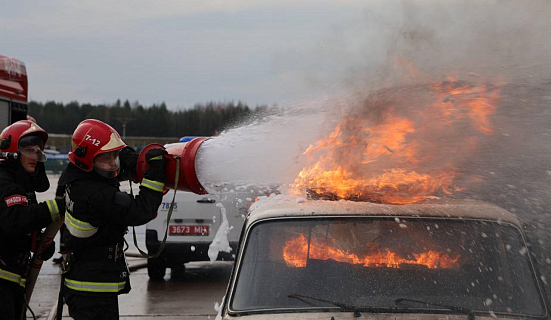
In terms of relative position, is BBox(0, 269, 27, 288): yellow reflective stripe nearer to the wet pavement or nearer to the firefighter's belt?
the firefighter's belt

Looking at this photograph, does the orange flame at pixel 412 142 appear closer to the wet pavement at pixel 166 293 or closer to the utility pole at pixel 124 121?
the wet pavement at pixel 166 293

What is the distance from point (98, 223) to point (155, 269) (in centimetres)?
575

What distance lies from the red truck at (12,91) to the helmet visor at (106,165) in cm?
558

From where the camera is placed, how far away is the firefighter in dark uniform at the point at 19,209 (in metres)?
4.56

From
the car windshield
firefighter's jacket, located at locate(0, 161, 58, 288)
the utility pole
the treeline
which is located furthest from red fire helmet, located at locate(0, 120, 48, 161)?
the utility pole

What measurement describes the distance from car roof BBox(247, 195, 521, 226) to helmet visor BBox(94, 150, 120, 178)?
39.4 inches

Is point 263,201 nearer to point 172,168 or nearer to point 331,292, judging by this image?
point 172,168

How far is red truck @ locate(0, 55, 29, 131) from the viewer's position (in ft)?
30.7

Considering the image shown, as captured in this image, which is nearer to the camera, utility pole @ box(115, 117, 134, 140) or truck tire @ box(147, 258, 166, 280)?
truck tire @ box(147, 258, 166, 280)

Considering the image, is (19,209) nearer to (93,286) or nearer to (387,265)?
(93,286)

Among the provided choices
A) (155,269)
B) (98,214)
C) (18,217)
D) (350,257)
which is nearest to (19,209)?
(18,217)

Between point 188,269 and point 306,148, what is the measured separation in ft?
23.2

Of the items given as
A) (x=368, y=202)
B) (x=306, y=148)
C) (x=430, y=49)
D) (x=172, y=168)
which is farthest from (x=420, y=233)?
(x=172, y=168)

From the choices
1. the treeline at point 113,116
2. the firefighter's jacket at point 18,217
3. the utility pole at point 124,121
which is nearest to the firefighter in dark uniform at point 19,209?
the firefighter's jacket at point 18,217
